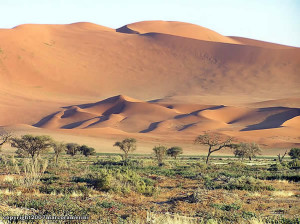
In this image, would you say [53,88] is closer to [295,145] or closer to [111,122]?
[111,122]

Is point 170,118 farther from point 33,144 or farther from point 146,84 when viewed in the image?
point 33,144

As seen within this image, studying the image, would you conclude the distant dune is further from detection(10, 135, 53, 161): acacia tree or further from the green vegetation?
the green vegetation

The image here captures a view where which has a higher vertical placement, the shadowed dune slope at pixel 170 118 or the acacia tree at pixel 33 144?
the shadowed dune slope at pixel 170 118

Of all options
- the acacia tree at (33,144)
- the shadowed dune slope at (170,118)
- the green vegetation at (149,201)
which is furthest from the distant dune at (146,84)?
the green vegetation at (149,201)

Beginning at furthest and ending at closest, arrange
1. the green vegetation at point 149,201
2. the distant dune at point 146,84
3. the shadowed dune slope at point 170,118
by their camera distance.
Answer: the distant dune at point 146,84 < the shadowed dune slope at point 170,118 < the green vegetation at point 149,201

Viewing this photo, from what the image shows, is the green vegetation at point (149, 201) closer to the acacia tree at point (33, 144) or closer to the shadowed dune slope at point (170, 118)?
the acacia tree at point (33, 144)

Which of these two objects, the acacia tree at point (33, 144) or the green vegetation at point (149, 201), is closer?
the green vegetation at point (149, 201)

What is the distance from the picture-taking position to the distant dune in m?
Result: 93.1

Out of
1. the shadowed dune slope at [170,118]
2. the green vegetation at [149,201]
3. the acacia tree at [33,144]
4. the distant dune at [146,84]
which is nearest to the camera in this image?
the green vegetation at [149,201]

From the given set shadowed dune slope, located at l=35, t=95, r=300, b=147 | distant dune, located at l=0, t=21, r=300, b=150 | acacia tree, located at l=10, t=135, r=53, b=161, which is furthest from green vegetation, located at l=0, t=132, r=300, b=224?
shadowed dune slope, located at l=35, t=95, r=300, b=147

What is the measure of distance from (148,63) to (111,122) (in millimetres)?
56322

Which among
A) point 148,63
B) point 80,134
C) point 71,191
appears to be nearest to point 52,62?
point 148,63

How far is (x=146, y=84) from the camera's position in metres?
133

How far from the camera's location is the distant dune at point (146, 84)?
93062 mm
